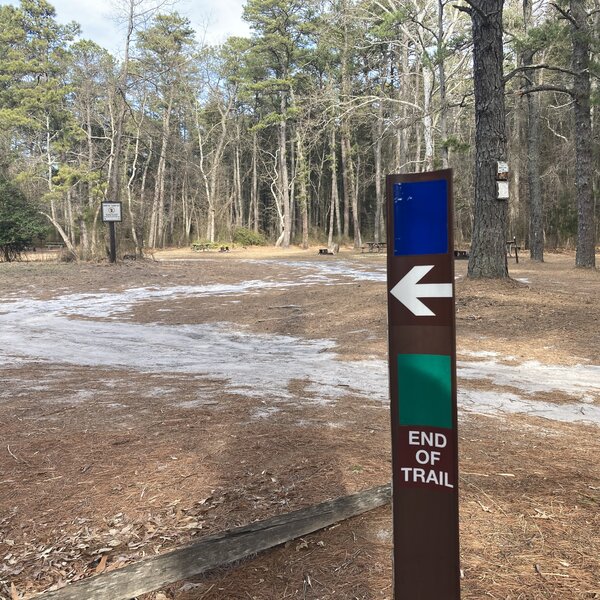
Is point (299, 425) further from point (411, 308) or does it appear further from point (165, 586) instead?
point (411, 308)

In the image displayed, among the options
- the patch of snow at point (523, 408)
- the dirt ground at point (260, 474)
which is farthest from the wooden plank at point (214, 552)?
the patch of snow at point (523, 408)

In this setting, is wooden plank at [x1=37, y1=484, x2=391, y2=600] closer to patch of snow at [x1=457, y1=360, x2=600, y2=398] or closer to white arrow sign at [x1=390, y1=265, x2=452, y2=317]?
white arrow sign at [x1=390, y1=265, x2=452, y2=317]

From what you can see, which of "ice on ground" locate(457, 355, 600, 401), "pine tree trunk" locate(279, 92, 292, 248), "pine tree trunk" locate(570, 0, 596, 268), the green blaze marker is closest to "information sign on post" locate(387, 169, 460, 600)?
the green blaze marker

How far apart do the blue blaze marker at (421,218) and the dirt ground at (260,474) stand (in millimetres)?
1388

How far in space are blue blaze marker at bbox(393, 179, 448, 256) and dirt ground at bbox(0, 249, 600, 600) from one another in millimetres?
1388

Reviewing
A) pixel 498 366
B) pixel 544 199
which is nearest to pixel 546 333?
pixel 498 366

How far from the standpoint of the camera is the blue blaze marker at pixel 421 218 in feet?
5.53

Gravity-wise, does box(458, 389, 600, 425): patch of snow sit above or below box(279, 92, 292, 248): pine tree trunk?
below

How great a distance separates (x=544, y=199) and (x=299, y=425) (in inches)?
1096

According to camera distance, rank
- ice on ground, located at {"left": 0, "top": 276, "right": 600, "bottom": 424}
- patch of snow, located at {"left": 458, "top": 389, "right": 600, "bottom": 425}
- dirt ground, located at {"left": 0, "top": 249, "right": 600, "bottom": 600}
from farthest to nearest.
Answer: ice on ground, located at {"left": 0, "top": 276, "right": 600, "bottom": 424} → patch of snow, located at {"left": 458, "top": 389, "right": 600, "bottom": 425} → dirt ground, located at {"left": 0, "top": 249, "right": 600, "bottom": 600}

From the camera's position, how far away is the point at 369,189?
1989 inches

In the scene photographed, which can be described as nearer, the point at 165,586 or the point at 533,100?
the point at 165,586

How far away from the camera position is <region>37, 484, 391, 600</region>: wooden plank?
208 cm

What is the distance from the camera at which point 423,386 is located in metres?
1.70
